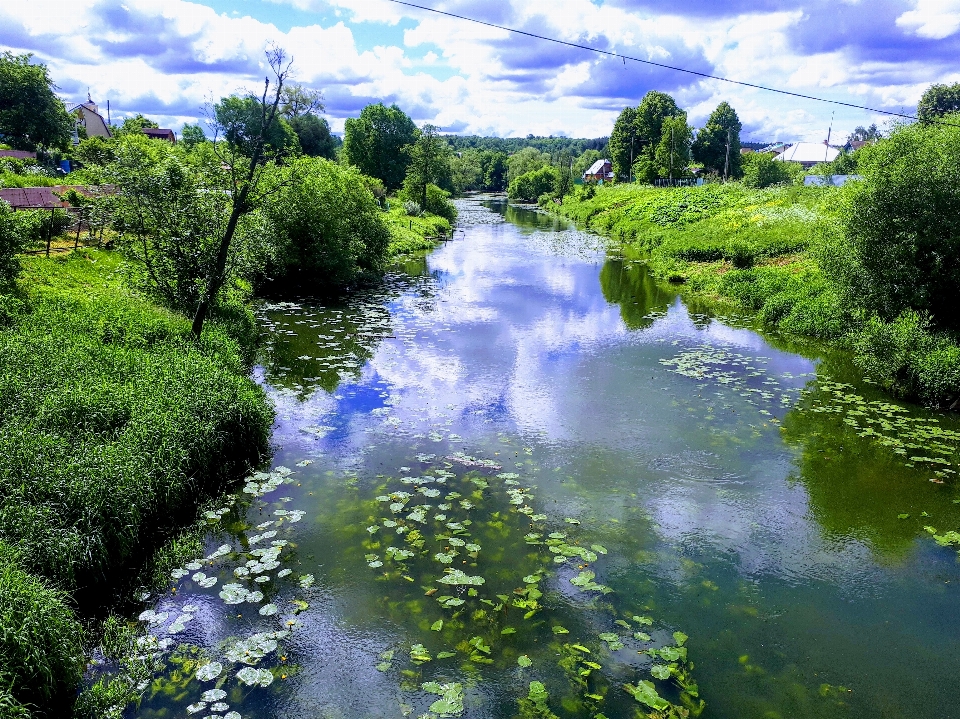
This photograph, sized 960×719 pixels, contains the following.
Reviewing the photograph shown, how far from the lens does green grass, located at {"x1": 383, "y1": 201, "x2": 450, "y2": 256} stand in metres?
39.8

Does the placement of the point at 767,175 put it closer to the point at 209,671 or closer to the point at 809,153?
the point at 809,153

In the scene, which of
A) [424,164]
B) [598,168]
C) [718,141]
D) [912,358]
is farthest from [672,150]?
[912,358]

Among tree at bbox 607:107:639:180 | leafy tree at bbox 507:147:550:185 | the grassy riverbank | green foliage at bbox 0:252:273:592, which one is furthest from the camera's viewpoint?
leafy tree at bbox 507:147:550:185

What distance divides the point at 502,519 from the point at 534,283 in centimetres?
2151

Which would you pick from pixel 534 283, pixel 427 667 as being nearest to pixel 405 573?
pixel 427 667

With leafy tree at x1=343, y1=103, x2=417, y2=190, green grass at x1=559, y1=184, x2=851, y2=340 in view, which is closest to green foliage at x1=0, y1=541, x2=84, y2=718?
green grass at x1=559, y1=184, x2=851, y2=340

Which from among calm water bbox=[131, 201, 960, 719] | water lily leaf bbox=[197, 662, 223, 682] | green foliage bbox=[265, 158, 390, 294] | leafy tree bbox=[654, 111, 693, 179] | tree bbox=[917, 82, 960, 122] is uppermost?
tree bbox=[917, 82, 960, 122]

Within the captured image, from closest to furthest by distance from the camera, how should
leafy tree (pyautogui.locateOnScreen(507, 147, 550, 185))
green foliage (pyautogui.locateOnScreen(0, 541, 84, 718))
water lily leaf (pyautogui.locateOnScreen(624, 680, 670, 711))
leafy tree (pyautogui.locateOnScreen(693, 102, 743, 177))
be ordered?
green foliage (pyautogui.locateOnScreen(0, 541, 84, 718)), water lily leaf (pyautogui.locateOnScreen(624, 680, 670, 711)), leafy tree (pyautogui.locateOnScreen(693, 102, 743, 177)), leafy tree (pyautogui.locateOnScreen(507, 147, 550, 185))

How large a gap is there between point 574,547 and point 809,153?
109626mm

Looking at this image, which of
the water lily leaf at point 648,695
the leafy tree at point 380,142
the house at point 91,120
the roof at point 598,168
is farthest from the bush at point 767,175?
the house at point 91,120

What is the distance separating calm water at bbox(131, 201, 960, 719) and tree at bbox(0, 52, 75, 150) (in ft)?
163

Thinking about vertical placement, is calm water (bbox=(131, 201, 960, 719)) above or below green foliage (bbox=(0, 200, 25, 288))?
below

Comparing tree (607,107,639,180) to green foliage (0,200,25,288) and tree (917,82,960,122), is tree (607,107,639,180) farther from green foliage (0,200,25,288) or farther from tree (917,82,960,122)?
green foliage (0,200,25,288)

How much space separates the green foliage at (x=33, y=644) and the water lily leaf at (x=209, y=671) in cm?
118
